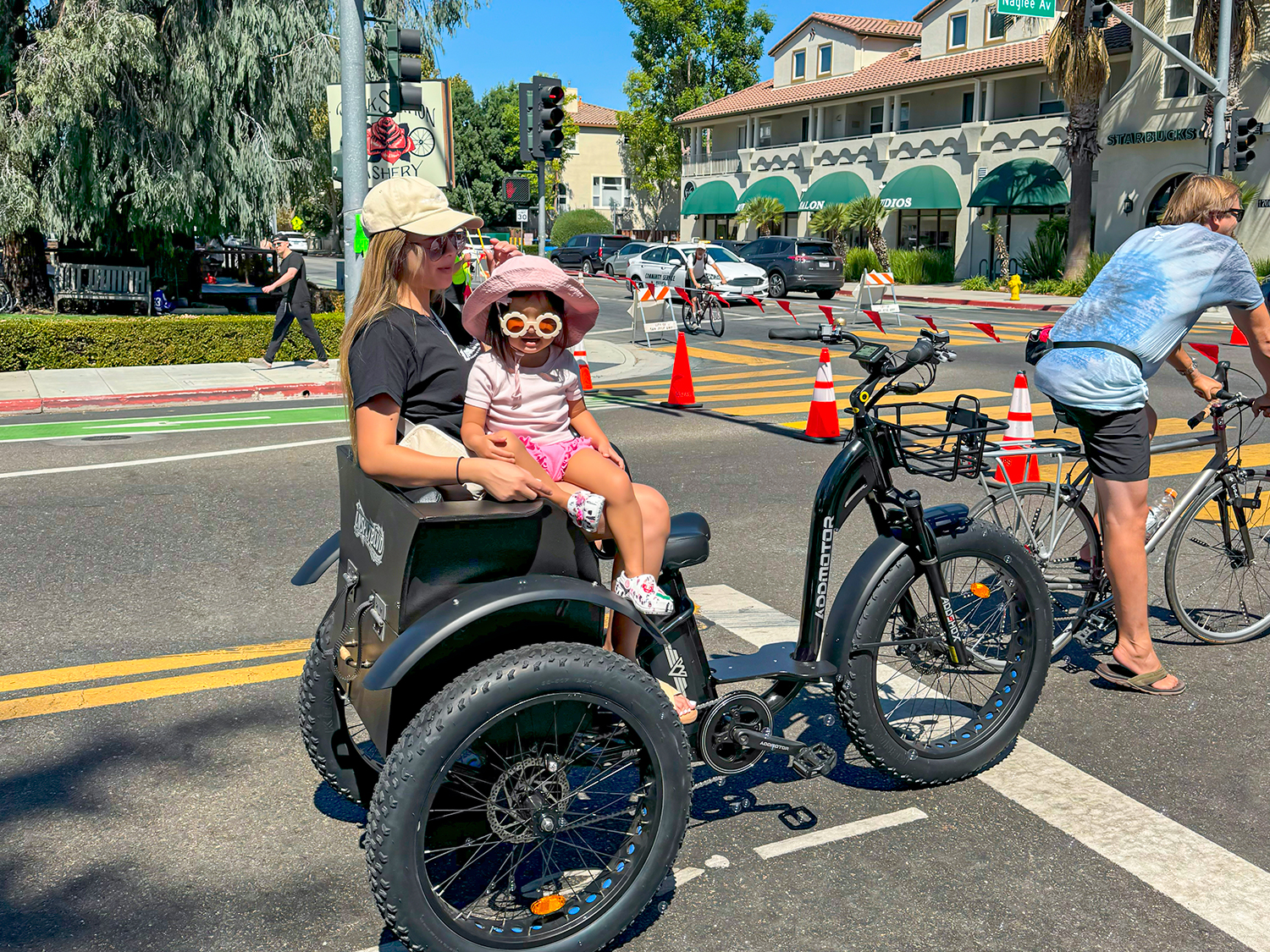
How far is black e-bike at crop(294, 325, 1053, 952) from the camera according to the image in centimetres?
273

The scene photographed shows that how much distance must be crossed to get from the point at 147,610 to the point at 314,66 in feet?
50.3

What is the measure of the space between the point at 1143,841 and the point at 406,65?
12.7 m

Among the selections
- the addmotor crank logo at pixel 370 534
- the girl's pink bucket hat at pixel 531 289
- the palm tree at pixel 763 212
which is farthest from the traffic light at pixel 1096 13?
the palm tree at pixel 763 212

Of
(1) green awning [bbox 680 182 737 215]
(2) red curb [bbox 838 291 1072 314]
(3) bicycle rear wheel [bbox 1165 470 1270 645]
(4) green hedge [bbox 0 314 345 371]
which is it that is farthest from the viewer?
(1) green awning [bbox 680 182 737 215]

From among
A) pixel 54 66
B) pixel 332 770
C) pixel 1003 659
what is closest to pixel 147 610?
pixel 332 770

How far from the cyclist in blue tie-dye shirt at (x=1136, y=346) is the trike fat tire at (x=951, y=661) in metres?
0.87

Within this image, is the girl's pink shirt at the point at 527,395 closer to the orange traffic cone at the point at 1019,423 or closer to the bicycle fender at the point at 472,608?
the bicycle fender at the point at 472,608

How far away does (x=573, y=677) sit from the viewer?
2.78m

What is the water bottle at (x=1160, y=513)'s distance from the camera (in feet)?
16.0

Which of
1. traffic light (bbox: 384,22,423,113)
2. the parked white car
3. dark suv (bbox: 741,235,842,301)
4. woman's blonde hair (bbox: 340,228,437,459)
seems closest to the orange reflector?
woman's blonde hair (bbox: 340,228,437,459)

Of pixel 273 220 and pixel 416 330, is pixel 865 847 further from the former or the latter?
pixel 273 220

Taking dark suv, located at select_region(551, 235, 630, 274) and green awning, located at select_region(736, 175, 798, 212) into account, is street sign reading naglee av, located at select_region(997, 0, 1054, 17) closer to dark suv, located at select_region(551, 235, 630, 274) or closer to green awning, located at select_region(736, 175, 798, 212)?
dark suv, located at select_region(551, 235, 630, 274)

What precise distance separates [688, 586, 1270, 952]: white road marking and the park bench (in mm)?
18893

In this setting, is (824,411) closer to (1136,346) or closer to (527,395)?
(1136,346)
